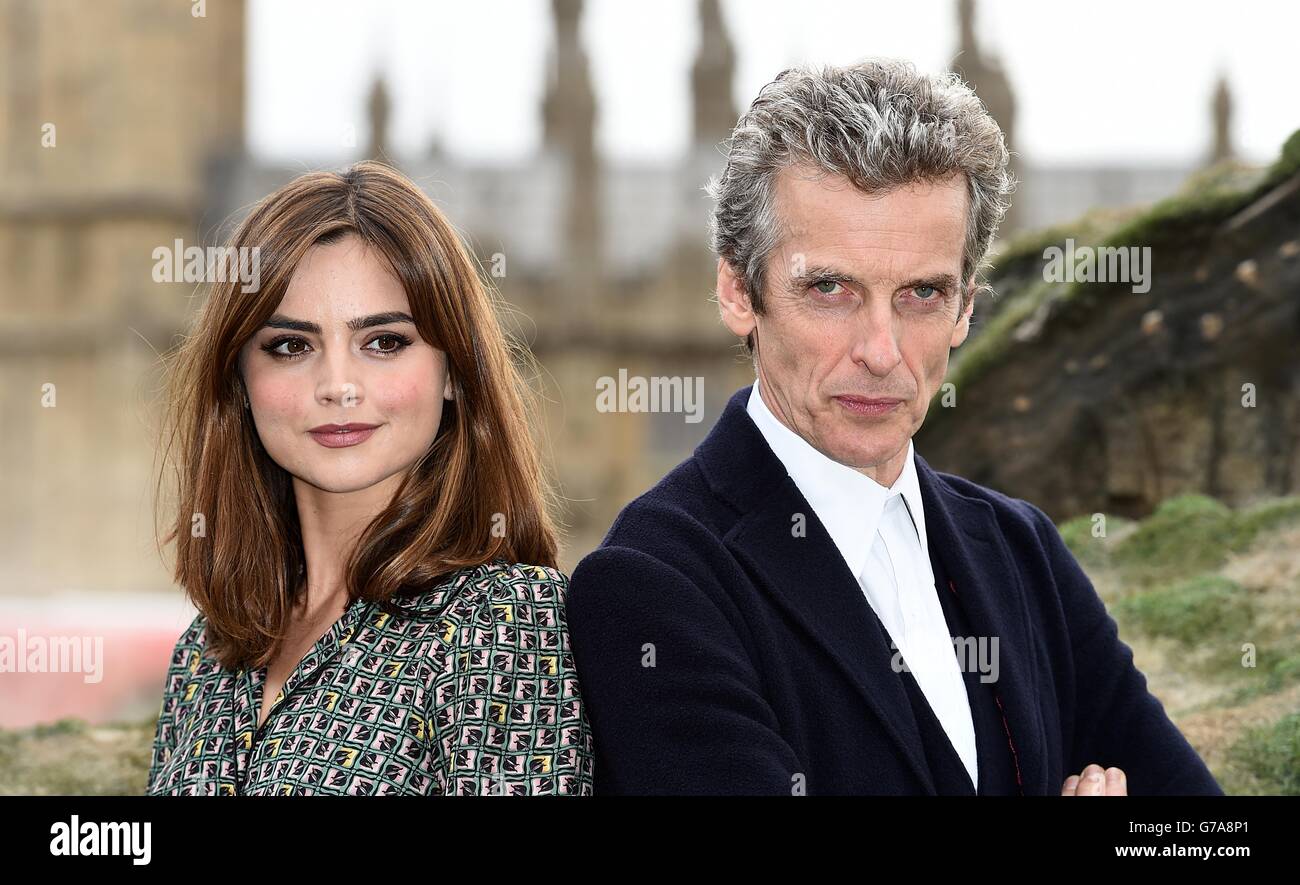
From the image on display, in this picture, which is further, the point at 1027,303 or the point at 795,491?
the point at 1027,303

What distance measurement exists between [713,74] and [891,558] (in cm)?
2708

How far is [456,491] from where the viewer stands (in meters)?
2.38

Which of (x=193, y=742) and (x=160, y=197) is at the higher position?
(x=160, y=197)

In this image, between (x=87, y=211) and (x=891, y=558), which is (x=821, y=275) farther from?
(x=87, y=211)

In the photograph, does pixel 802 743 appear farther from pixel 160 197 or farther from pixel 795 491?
pixel 160 197

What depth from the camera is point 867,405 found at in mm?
2178

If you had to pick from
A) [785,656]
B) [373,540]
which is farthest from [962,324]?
[373,540]

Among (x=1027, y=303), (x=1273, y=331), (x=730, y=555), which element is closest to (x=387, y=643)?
(x=730, y=555)

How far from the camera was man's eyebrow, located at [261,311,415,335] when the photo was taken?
2.28 m

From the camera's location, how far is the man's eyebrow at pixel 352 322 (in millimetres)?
2283

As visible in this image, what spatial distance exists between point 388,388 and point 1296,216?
10.9ft

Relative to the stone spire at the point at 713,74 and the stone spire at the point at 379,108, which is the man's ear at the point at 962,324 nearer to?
the stone spire at the point at 713,74

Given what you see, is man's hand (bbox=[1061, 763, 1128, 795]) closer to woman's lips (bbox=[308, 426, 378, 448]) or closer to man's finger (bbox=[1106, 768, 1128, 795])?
man's finger (bbox=[1106, 768, 1128, 795])

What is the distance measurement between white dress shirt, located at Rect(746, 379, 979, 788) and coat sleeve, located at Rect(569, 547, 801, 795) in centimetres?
29
